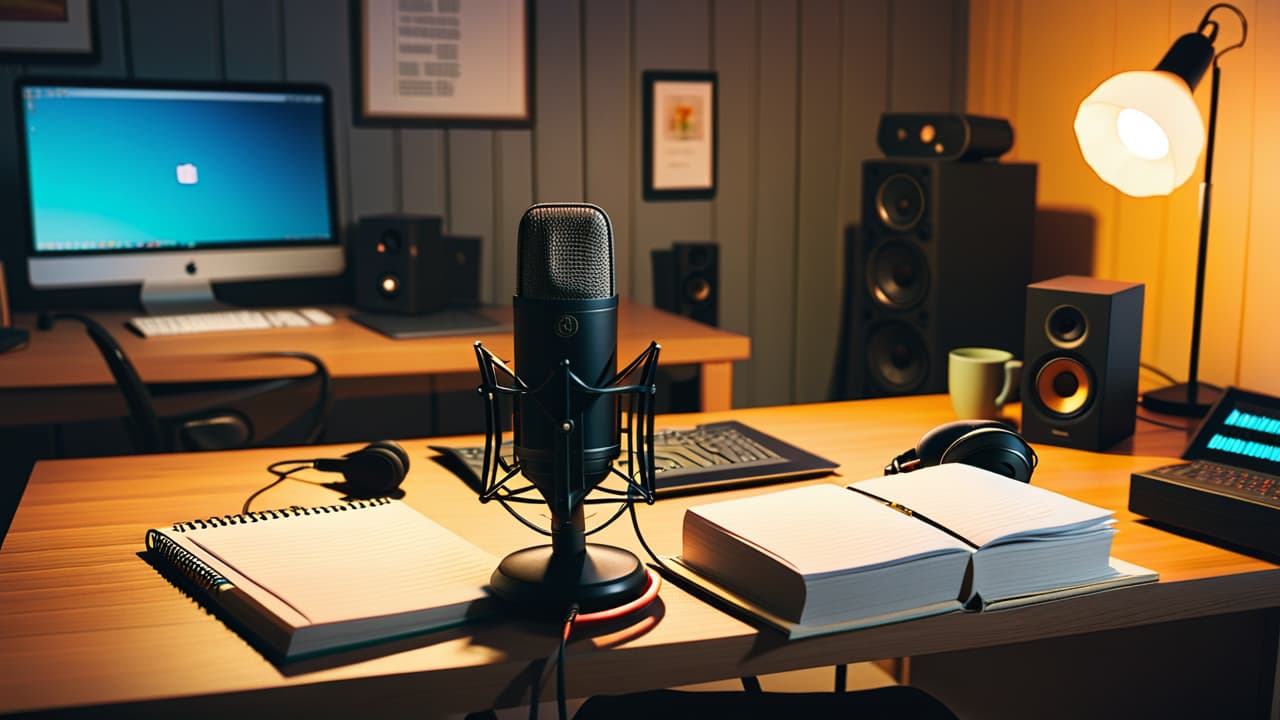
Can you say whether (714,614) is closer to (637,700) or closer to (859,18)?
(637,700)

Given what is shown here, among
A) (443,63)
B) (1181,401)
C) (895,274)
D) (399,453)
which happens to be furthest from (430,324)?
(1181,401)

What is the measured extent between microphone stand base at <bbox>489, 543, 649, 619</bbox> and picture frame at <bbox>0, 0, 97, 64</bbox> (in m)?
2.31

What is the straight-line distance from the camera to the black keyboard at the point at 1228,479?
1231 millimetres

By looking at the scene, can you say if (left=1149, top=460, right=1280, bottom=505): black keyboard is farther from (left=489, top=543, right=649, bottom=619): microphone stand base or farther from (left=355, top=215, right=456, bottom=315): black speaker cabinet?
(left=355, top=215, right=456, bottom=315): black speaker cabinet

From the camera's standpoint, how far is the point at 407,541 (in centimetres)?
112

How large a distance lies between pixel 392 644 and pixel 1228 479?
94 cm

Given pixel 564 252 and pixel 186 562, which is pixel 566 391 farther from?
pixel 186 562

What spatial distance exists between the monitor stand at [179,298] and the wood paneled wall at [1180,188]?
6.64 feet

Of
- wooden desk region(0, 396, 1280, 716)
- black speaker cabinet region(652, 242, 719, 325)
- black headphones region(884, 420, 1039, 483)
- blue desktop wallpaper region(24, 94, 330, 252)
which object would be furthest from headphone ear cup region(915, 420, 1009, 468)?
blue desktop wallpaper region(24, 94, 330, 252)

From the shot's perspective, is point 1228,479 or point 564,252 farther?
point 1228,479

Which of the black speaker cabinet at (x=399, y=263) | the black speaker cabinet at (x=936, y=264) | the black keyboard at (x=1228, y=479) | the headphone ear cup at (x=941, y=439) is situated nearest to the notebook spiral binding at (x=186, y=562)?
the headphone ear cup at (x=941, y=439)

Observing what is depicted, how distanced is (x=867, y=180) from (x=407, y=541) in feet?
6.05

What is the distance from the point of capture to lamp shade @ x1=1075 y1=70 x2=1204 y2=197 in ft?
5.79

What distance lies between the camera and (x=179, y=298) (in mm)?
2795
